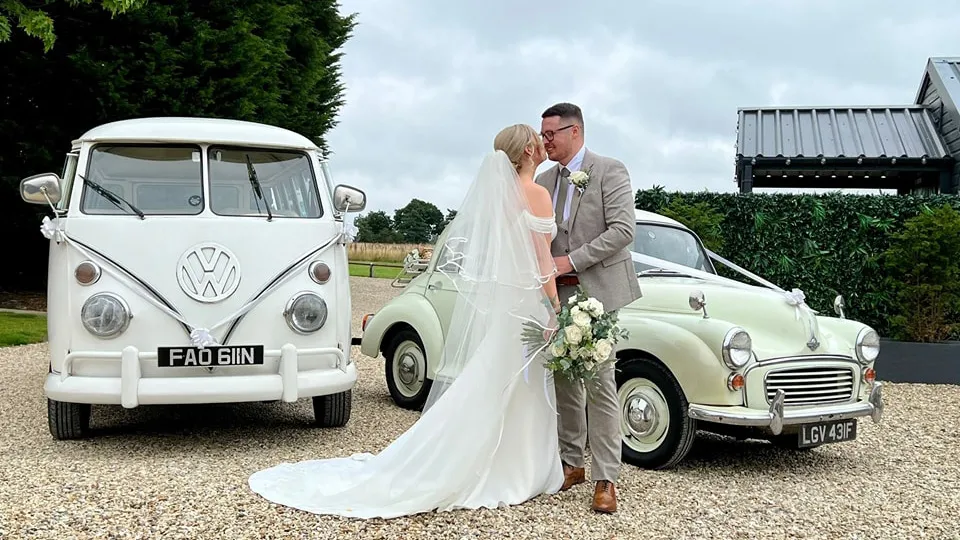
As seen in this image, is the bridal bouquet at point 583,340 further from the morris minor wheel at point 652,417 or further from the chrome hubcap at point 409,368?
the chrome hubcap at point 409,368

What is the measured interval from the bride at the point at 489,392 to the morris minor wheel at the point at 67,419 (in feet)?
5.72

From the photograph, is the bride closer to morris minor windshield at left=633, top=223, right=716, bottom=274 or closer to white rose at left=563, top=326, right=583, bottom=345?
white rose at left=563, top=326, right=583, bottom=345

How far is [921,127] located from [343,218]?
1259 cm

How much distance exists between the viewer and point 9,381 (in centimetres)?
870

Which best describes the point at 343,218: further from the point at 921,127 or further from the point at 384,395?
the point at 921,127

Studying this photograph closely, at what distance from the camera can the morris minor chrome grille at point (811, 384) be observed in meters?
5.33

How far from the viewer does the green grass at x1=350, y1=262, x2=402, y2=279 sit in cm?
3035

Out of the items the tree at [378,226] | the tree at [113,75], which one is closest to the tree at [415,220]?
the tree at [378,226]

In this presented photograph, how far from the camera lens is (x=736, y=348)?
17.1 feet

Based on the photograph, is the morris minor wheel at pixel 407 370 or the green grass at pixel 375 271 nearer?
the morris minor wheel at pixel 407 370

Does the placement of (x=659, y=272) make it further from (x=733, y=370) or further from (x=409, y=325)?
(x=409, y=325)

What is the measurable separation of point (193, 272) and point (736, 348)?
3.39 metres

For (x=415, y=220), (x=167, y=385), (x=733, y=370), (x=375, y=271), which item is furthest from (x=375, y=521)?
(x=415, y=220)

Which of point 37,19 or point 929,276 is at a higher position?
point 37,19
